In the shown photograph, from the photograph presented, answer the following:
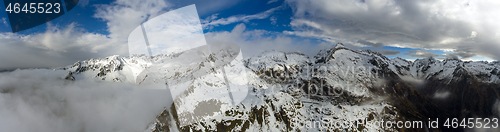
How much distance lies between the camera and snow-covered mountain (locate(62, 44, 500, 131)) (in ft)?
271

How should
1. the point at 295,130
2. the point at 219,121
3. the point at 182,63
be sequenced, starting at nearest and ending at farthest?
the point at 219,121, the point at 295,130, the point at 182,63

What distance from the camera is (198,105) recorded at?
76.8 meters

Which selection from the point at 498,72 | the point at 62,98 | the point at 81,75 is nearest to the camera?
the point at 62,98

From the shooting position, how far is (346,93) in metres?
106

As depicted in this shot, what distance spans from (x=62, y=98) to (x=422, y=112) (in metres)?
170

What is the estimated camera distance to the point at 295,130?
83.3m

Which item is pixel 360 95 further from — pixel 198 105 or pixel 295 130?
pixel 198 105

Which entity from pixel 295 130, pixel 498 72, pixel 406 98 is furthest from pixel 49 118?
pixel 498 72

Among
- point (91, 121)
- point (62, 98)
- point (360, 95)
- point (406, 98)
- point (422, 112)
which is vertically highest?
point (62, 98)

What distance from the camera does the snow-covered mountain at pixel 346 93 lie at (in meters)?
82.6

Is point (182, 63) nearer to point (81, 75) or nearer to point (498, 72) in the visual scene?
point (81, 75)

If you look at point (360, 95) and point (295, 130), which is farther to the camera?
point (360, 95)

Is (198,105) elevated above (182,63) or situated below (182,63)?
below

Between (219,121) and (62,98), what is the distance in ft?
165
